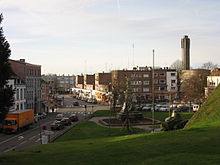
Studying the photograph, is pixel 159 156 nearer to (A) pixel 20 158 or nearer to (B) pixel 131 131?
(A) pixel 20 158

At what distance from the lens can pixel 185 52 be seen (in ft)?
480

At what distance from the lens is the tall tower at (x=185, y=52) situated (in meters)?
146

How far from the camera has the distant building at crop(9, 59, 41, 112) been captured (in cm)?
7041

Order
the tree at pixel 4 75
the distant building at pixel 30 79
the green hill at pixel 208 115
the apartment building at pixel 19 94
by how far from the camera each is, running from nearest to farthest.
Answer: the tree at pixel 4 75
the green hill at pixel 208 115
the apartment building at pixel 19 94
the distant building at pixel 30 79

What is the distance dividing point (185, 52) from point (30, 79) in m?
90.4

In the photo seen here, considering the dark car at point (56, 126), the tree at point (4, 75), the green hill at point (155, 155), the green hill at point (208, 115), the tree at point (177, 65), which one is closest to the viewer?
the green hill at point (155, 155)

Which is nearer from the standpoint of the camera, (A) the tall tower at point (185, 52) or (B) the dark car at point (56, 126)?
(B) the dark car at point (56, 126)

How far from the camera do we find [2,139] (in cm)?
3800

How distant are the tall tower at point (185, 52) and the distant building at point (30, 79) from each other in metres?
83.9

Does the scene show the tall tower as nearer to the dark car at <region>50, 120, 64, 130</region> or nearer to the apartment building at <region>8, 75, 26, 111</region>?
the apartment building at <region>8, 75, 26, 111</region>

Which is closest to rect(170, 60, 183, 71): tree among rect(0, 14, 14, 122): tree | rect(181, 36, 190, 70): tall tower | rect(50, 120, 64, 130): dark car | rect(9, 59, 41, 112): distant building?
rect(181, 36, 190, 70): tall tower

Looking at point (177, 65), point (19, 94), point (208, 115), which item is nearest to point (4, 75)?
point (208, 115)

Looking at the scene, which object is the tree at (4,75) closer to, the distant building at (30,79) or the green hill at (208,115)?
the green hill at (208,115)

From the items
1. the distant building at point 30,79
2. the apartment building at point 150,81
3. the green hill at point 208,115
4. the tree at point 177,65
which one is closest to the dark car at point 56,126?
the green hill at point 208,115
